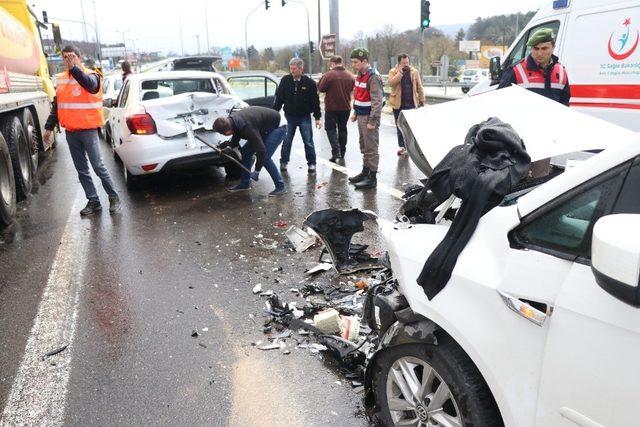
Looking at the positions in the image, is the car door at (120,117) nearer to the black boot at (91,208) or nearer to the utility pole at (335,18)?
the black boot at (91,208)

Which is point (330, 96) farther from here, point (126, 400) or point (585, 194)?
point (585, 194)

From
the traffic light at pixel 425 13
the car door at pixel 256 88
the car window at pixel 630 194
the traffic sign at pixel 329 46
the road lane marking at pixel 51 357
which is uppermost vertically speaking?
the traffic light at pixel 425 13

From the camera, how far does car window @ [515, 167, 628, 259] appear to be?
5.50 feet

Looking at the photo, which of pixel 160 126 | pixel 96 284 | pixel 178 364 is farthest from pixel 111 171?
pixel 178 364

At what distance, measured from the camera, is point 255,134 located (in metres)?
6.55

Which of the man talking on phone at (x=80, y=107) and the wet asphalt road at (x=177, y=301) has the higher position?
the man talking on phone at (x=80, y=107)

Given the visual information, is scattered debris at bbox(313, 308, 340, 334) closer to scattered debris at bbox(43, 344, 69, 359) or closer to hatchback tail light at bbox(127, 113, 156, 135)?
scattered debris at bbox(43, 344, 69, 359)

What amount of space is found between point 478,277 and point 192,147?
563cm

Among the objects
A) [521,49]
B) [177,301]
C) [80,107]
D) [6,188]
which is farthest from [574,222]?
[521,49]

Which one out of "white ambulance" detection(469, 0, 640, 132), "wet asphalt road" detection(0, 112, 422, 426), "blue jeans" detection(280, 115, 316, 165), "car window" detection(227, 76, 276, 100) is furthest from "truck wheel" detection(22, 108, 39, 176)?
"white ambulance" detection(469, 0, 640, 132)

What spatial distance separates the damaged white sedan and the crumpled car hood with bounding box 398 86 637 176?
0.03 metres

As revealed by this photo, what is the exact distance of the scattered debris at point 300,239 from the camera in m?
5.00

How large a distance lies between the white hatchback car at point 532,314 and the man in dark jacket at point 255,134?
14.4ft

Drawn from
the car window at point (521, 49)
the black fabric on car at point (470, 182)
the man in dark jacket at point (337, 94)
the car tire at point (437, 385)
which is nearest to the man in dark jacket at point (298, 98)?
the man in dark jacket at point (337, 94)
